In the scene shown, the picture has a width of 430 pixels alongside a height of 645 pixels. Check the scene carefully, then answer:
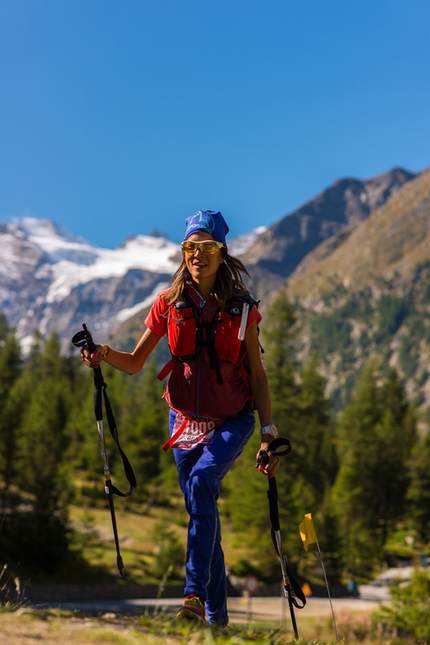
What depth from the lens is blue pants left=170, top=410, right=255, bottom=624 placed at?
4824 millimetres

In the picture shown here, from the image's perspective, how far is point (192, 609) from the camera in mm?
4461

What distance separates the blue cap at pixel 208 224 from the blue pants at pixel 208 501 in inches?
54.3

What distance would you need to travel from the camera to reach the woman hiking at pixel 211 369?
518 cm

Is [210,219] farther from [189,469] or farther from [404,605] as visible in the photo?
[404,605]

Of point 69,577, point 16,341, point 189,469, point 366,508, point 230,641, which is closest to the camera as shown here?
point 230,641

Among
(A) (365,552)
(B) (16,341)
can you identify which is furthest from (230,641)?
(B) (16,341)

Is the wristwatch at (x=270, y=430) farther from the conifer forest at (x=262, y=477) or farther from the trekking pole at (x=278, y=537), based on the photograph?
the conifer forest at (x=262, y=477)

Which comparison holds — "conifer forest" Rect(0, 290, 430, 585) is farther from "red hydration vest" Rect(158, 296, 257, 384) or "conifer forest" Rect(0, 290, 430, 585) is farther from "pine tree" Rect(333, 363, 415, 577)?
"red hydration vest" Rect(158, 296, 257, 384)

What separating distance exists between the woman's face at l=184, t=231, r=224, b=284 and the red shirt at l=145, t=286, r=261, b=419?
13 cm

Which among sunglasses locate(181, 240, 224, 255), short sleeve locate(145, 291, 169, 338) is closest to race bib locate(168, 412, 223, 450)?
short sleeve locate(145, 291, 169, 338)

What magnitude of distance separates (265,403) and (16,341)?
61413mm

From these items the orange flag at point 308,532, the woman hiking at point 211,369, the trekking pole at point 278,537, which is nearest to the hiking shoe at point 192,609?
the woman hiking at point 211,369

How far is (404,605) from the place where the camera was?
1060 inches

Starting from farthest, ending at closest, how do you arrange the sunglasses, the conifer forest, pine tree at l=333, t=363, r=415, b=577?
pine tree at l=333, t=363, r=415, b=577 → the conifer forest → the sunglasses
